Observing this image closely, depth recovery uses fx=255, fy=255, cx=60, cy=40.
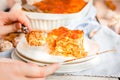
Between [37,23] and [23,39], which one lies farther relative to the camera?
[37,23]

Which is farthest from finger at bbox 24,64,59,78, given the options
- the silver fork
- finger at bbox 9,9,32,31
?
the silver fork

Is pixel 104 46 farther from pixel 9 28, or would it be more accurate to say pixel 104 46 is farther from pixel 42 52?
pixel 9 28

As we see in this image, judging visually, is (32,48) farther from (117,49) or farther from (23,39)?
(117,49)

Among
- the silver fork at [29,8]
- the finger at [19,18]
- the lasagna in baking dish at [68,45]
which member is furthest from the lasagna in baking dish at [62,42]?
the silver fork at [29,8]

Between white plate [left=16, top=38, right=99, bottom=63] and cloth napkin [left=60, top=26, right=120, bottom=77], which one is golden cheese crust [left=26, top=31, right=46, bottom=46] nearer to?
white plate [left=16, top=38, right=99, bottom=63]

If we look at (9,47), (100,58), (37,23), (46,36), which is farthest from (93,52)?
(37,23)

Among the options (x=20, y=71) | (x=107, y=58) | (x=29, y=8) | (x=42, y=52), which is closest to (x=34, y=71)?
(x=20, y=71)
